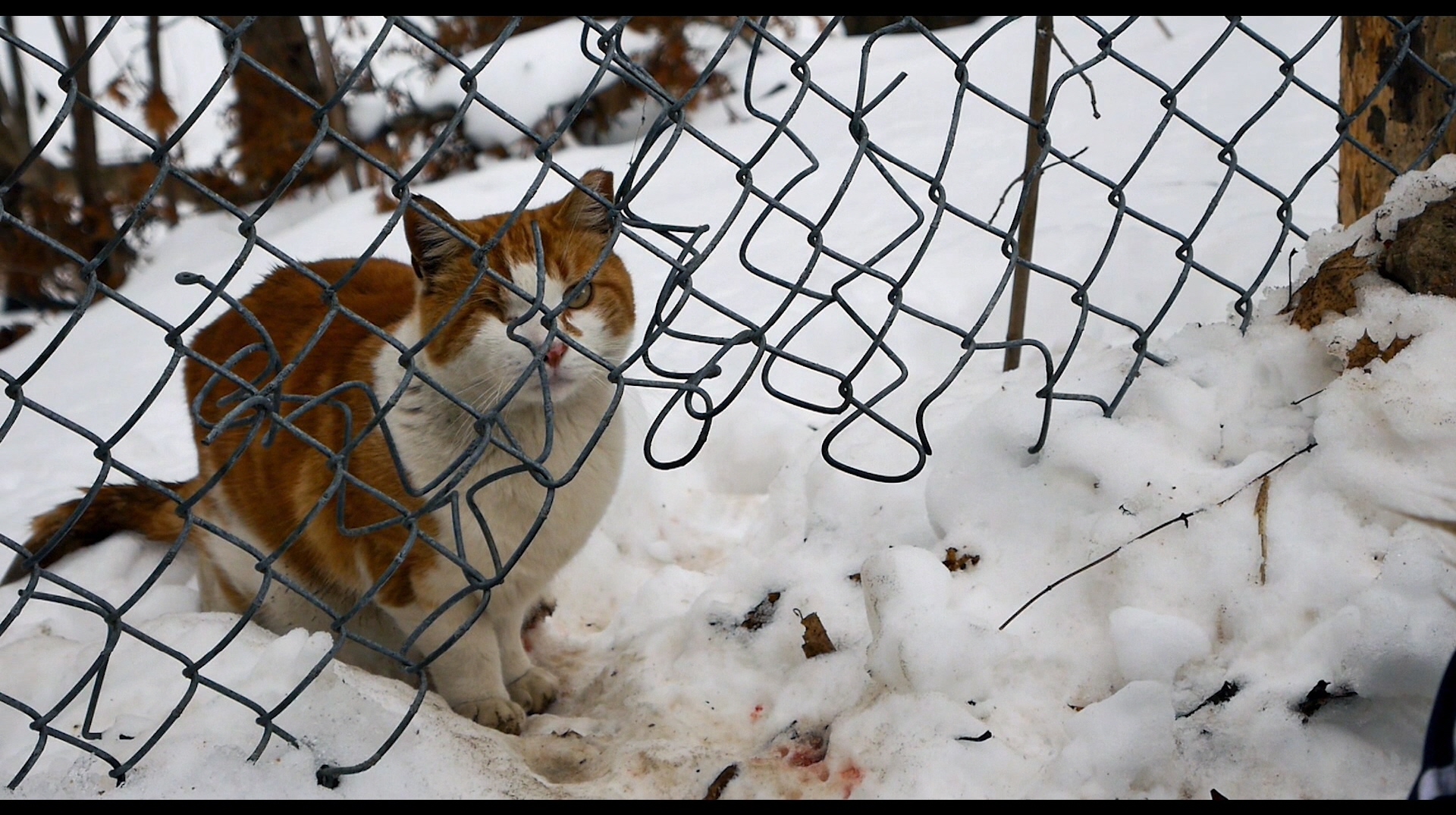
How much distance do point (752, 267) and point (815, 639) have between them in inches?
27.1

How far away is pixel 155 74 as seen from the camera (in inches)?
327

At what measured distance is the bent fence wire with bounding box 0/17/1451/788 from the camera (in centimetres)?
133

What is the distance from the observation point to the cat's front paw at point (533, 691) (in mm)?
2402

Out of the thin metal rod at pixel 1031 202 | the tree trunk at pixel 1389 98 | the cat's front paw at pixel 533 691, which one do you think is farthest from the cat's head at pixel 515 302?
the tree trunk at pixel 1389 98

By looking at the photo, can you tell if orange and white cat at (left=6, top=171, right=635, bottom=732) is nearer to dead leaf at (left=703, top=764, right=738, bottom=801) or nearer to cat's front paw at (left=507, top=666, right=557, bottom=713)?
cat's front paw at (left=507, top=666, right=557, bottom=713)

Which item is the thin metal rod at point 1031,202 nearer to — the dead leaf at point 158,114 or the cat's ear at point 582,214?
the cat's ear at point 582,214

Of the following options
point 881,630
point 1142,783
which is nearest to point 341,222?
point 881,630

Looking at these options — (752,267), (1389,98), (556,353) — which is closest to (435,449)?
(556,353)

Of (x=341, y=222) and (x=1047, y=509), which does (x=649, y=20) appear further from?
(x=1047, y=509)

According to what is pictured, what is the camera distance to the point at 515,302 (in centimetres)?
209

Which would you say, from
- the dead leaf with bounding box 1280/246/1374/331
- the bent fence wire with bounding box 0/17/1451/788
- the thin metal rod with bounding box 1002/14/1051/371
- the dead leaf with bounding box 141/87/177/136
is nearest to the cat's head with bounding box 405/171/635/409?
the bent fence wire with bounding box 0/17/1451/788

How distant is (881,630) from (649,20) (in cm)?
509

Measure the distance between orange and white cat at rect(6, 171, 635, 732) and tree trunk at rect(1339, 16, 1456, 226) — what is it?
5.39ft
